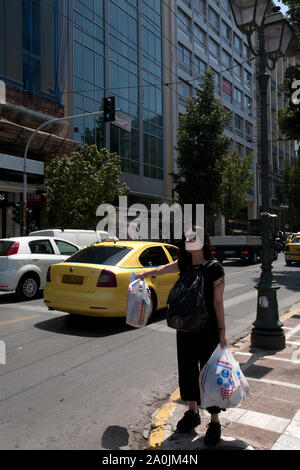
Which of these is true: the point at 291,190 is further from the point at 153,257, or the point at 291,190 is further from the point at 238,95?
the point at 153,257

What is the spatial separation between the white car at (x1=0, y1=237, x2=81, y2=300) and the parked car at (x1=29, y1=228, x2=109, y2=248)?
9.65 feet

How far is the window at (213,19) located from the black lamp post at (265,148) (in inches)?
1739

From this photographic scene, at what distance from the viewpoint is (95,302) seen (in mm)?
7055

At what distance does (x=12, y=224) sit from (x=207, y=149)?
43.7ft

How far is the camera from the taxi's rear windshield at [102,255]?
760 cm

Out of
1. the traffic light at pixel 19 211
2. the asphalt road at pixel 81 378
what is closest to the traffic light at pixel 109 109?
the traffic light at pixel 19 211

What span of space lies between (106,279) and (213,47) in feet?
151

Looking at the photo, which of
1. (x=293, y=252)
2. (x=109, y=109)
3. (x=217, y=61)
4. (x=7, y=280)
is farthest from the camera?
(x=217, y=61)

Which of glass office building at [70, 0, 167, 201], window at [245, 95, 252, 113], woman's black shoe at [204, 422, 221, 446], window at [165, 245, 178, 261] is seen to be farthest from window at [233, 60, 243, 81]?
woman's black shoe at [204, 422, 221, 446]

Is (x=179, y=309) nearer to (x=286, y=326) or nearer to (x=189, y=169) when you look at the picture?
(x=286, y=326)

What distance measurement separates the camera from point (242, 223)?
26359mm

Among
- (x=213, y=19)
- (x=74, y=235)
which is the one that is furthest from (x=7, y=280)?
(x=213, y=19)
